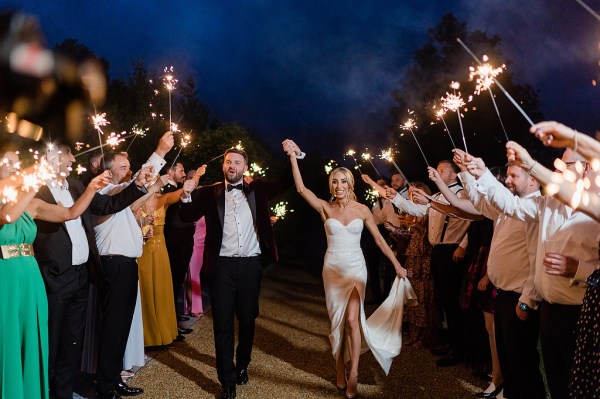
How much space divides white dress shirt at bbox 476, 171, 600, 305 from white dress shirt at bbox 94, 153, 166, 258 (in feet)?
11.0

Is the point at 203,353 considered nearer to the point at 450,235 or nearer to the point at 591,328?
the point at 450,235

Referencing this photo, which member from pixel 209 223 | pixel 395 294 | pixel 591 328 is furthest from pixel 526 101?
pixel 591 328

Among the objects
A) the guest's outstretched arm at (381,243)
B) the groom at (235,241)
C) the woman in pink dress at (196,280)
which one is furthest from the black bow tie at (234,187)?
the woman in pink dress at (196,280)

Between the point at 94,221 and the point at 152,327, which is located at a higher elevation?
the point at 94,221

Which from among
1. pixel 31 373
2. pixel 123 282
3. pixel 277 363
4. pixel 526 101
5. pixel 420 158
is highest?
pixel 526 101

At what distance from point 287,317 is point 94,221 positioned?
4.55m

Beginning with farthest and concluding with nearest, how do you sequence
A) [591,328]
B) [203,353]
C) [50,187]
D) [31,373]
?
[203,353], [50,187], [31,373], [591,328]

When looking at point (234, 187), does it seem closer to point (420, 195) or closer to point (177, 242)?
point (420, 195)

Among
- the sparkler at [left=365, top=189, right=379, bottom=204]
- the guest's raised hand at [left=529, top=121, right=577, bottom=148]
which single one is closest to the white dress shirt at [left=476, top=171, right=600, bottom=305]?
the guest's raised hand at [left=529, top=121, right=577, bottom=148]

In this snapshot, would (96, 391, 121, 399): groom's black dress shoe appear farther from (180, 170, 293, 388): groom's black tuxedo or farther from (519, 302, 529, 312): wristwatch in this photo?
(519, 302, 529, 312): wristwatch

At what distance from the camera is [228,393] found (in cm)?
513

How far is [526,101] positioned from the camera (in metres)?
19.2

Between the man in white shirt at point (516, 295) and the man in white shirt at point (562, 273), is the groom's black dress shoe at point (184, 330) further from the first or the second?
the man in white shirt at point (562, 273)

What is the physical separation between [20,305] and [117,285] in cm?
122
